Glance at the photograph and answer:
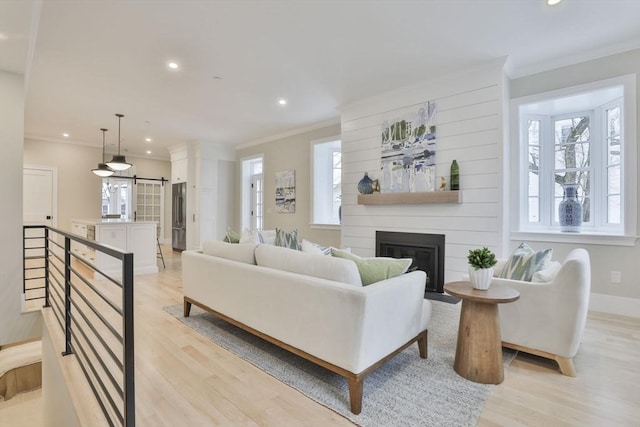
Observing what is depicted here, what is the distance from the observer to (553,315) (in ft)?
7.23

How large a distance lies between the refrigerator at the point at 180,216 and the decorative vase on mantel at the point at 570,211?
24.4 ft

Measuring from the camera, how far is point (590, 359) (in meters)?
2.39

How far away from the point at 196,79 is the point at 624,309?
18.1ft

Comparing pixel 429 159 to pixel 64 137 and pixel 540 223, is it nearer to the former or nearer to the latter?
pixel 540 223

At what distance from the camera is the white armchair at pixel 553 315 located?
2123 mm

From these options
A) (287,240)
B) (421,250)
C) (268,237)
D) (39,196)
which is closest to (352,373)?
(287,240)

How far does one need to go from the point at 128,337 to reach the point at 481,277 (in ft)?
6.82

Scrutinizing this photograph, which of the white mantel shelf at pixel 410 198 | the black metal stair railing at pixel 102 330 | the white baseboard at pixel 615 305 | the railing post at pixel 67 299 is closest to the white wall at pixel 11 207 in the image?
the black metal stair railing at pixel 102 330

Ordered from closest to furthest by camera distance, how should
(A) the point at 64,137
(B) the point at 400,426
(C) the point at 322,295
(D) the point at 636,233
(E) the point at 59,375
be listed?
1. (B) the point at 400,426
2. (C) the point at 322,295
3. (E) the point at 59,375
4. (D) the point at 636,233
5. (A) the point at 64,137

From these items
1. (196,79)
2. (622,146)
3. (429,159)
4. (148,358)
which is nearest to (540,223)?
(622,146)

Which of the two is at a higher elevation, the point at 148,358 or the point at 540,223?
the point at 540,223

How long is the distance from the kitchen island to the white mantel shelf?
12.5ft

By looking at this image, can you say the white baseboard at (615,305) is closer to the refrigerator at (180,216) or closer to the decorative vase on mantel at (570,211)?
the decorative vase on mantel at (570,211)

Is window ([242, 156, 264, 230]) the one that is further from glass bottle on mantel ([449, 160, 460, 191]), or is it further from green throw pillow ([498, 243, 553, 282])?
green throw pillow ([498, 243, 553, 282])
